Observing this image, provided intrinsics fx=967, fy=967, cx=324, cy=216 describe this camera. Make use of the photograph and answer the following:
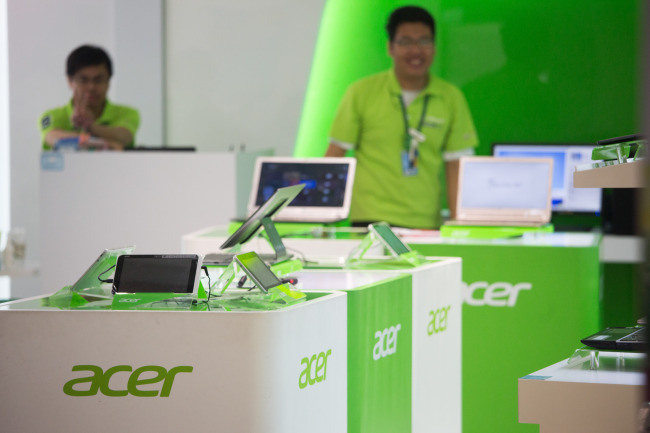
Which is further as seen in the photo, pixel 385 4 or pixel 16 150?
pixel 16 150

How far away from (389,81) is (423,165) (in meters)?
0.49

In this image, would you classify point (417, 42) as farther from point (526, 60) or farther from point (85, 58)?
point (85, 58)

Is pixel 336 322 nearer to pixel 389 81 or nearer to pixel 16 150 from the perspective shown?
pixel 389 81

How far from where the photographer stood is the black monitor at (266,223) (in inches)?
116

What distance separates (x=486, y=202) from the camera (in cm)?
445

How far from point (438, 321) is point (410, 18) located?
2.32m

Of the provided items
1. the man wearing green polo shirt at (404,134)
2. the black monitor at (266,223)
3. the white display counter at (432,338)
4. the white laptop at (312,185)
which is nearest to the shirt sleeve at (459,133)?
the man wearing green polo shirt at (404,134)

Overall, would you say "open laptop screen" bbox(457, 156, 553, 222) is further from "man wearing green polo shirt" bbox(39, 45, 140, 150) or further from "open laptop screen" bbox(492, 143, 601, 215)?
"man wearing green polo shirt" bbox(39, 45, 140, 150)

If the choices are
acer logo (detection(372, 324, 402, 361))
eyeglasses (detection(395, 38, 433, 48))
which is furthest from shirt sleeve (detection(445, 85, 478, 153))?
acer logo (detection(372, 324, 402, 361))

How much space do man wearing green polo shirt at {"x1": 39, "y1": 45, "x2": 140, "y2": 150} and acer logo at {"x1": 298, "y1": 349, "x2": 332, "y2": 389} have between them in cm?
326

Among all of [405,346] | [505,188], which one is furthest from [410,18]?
[405,346]

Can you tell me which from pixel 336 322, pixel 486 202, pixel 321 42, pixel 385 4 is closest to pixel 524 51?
pixel 385 4

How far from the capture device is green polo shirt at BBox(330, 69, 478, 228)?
16.7ft

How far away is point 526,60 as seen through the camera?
628cm
